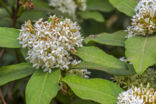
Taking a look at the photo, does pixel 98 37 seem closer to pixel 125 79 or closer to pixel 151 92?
pixel 125 79

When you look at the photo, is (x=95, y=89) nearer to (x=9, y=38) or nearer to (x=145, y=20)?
(x=145, y=20)

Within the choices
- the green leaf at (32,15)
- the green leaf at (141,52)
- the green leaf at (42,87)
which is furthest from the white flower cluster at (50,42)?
the green leaf at (32,15)

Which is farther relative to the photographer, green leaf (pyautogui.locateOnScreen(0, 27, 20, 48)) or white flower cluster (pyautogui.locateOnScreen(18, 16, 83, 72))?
green leaf (pyautogui.locateOnScreen(0, 27, 20, 48))

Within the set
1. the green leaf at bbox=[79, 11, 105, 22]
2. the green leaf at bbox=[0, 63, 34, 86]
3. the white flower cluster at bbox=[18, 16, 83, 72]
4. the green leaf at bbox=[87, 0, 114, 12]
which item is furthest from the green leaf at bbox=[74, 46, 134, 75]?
the green leaf at bbox=[87, 0, 114, 12]

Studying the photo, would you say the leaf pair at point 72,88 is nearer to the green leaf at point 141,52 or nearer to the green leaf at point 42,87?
the green leaf at point 42,87

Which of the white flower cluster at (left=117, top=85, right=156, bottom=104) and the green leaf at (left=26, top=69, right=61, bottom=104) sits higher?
the green leaf at (left=26, top=69, right=61, bottom=104)

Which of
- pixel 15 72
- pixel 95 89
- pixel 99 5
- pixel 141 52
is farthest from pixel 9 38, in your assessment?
pixel 99 5

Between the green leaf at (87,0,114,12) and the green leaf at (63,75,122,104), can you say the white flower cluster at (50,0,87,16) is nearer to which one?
the green leaf at (87,0,114,12)
